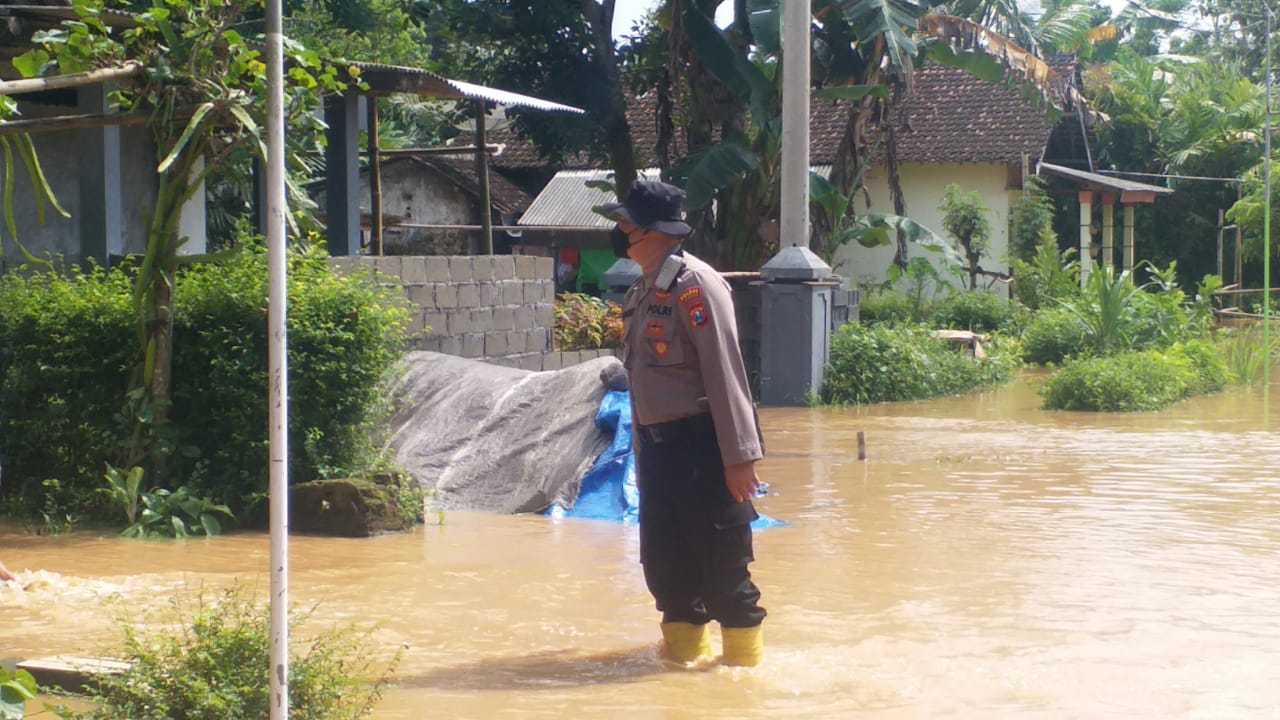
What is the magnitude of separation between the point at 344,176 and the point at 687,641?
27.7 feet

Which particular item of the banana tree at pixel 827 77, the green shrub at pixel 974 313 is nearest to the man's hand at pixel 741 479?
the banana tree at pixel 827 77

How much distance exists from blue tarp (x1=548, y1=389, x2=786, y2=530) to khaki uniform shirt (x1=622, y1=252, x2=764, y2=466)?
3349 millimetres

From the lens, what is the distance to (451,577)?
6.97 m

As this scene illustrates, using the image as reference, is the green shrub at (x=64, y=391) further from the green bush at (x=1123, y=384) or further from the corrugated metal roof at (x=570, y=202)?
the corrugated metal roof at (x=570, y=202)

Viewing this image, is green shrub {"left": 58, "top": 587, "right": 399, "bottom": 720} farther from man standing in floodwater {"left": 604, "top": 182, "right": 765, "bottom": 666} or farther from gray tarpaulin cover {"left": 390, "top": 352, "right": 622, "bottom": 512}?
gray tarpaulin cover {"left": 390, "top": 352, "right": 622, "bottom": 512}

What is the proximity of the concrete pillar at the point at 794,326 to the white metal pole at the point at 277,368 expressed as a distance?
453 inches

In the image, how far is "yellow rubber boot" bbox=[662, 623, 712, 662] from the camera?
212 inches

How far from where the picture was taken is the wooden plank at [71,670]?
14.6ft

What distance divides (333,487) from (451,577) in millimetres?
1418

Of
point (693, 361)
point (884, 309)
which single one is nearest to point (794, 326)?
point (884, 309)

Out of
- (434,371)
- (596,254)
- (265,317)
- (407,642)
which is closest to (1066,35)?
(596,254)

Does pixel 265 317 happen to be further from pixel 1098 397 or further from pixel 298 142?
pixel 1098 397

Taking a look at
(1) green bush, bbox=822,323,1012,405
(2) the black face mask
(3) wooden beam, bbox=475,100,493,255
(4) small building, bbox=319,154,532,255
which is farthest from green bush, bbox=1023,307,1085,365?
(2) the black face mask

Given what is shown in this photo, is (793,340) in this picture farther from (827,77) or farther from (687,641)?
(687,641)
